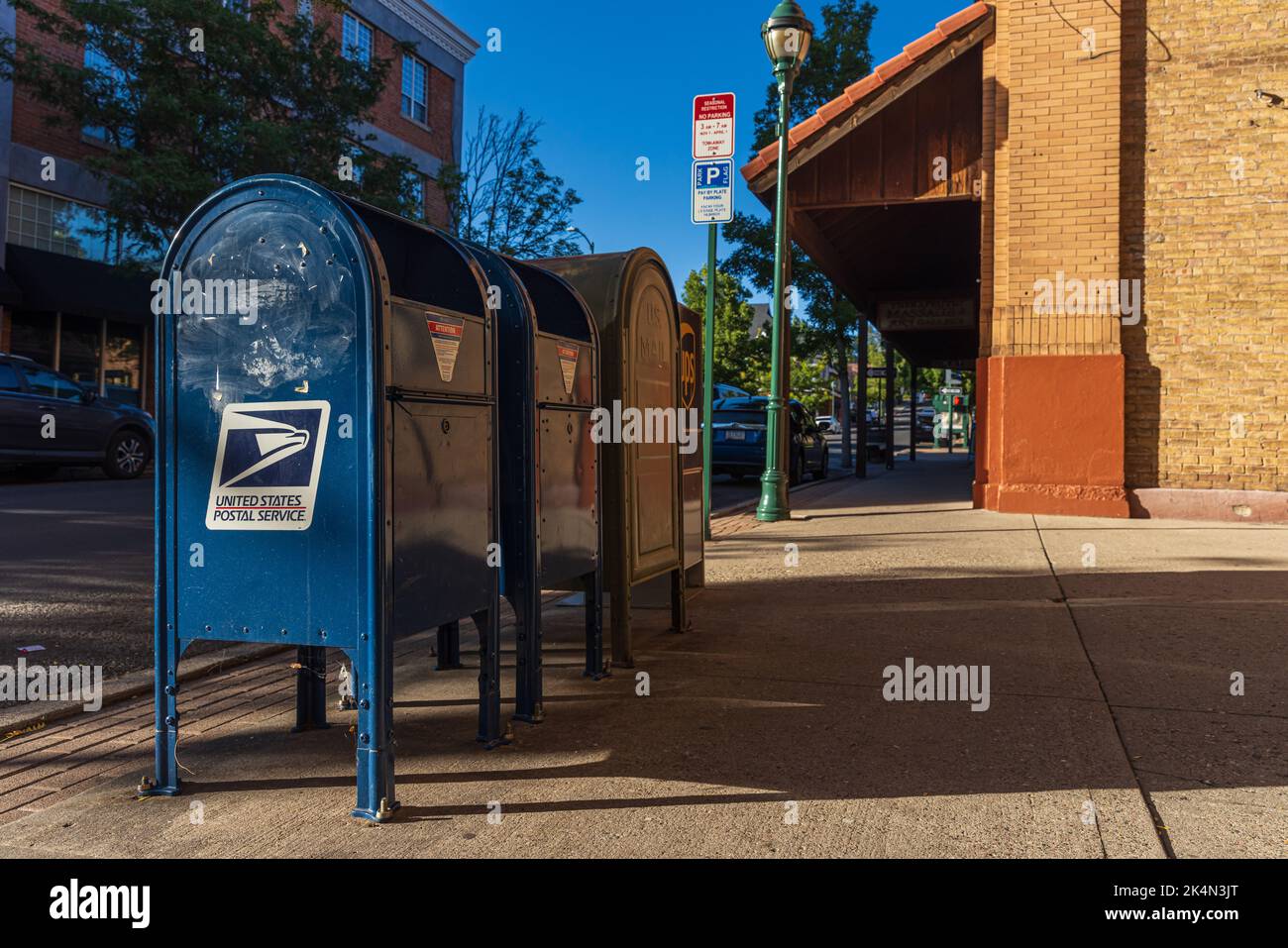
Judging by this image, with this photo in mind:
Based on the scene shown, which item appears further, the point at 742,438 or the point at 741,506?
the point at 742,438

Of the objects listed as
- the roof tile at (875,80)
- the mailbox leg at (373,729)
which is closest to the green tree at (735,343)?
the roof tile at (875,80)

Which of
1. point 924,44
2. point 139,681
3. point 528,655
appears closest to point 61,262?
point 924,44

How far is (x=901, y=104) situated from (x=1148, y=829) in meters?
11.7

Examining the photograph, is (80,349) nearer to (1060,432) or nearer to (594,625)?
(1060,432)

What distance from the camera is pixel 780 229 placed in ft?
39.1

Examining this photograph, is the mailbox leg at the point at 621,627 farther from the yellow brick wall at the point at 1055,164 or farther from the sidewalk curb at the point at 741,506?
the yellow brick wall at the point at 1055,164

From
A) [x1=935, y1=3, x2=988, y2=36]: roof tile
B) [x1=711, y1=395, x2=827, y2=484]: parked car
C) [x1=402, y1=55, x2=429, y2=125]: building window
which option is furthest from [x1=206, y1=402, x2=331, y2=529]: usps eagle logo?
[x1=402, y1=55, x2=429, y2=125]: building window

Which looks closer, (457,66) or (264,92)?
(264,92)

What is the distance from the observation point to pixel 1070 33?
457 inches

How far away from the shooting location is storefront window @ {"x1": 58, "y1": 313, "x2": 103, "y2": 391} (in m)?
22.9

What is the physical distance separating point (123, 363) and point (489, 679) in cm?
2414

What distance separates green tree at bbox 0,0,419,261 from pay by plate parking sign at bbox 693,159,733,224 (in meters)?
13.2
